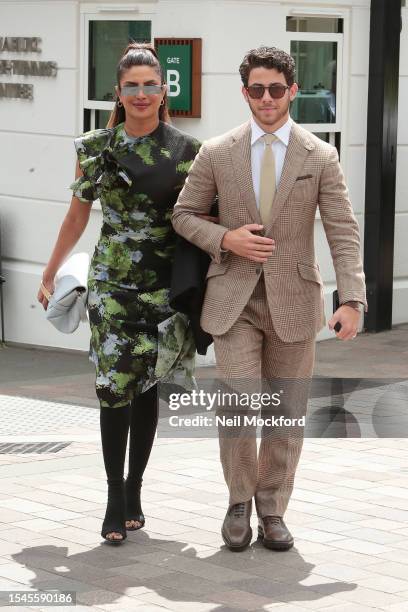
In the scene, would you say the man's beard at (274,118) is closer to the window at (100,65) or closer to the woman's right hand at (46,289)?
the woman's right hand at (46,289)

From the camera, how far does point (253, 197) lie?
18.7ft

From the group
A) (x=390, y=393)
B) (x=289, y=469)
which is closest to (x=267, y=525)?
(x=289, y=469)

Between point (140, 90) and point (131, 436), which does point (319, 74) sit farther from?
point (131, 436)

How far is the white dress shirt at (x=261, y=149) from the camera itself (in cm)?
575

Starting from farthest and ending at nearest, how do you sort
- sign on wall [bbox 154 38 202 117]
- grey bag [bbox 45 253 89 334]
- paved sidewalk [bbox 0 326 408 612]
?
sign on wall [bbox 154 38 202 117]
grey bag [bbox 45 253 89 334]
paved sidewalk [bbox 0 326 408 612]

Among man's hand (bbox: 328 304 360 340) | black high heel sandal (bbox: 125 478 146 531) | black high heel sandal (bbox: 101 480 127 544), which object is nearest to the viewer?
man's hand (bbox: 328 304 360 340)

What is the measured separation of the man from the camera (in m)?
5.70

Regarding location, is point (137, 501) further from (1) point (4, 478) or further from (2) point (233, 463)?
(1) point (4, 478)

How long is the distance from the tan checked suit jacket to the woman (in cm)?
19

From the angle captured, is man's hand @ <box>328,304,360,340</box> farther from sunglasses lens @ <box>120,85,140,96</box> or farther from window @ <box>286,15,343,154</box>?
window @ <box>286,15,343,154</box>

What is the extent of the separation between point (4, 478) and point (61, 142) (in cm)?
504
